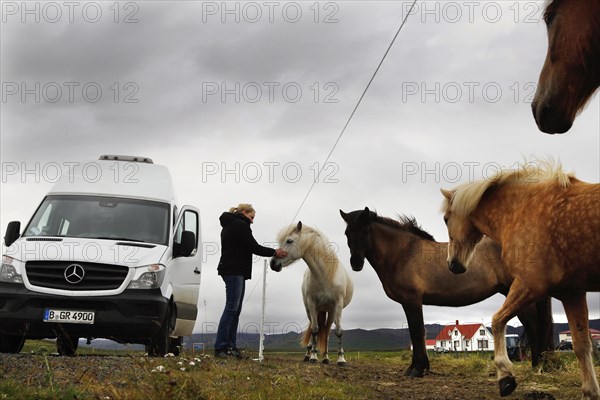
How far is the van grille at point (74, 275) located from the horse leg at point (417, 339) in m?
4.42

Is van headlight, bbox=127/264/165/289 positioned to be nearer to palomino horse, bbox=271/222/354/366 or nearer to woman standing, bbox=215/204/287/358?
woman standing, bbox=215/204/287/358

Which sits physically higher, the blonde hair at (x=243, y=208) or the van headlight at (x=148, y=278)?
the blonde hair at (x=243, y=208)

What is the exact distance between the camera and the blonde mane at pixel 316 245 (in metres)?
12.3

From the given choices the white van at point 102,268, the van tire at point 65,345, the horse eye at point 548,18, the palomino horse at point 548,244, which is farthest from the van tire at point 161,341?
the horse eye at point 548,18

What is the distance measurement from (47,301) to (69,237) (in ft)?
3.72

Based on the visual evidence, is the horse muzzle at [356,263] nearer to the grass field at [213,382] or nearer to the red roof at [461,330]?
the grass field at [213,382]

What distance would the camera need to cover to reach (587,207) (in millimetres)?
5344

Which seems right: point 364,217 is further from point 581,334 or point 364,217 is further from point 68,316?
point 581,334

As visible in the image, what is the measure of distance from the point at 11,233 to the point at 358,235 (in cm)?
538

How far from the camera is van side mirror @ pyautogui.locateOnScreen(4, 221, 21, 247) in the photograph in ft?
30.8

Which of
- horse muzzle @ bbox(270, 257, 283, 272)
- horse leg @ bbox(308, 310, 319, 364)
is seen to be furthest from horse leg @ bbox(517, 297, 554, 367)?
horse muzzle @ bbox(270, 257, 283, 272)

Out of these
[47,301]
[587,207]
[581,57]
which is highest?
[581,57]

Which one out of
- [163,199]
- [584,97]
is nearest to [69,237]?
[163,199]

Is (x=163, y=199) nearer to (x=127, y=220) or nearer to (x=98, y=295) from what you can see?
(x=127, y=220)
